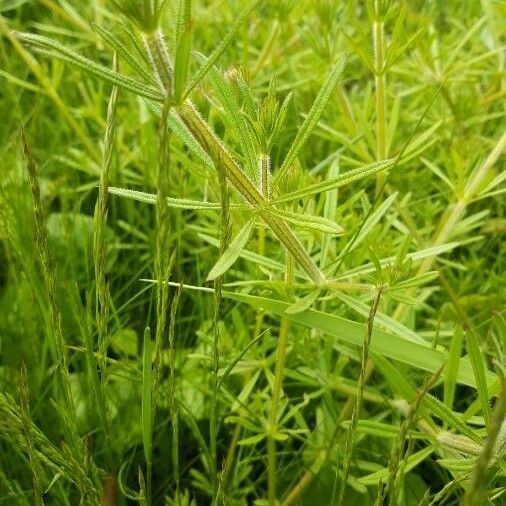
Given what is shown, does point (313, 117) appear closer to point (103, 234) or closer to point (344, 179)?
point (344, 179)

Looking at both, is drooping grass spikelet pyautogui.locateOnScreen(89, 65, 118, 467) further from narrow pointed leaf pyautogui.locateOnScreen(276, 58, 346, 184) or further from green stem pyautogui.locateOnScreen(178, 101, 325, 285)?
narrow pointed leaf pyautogui.locateOnScreen(276, 58, 346, 184)

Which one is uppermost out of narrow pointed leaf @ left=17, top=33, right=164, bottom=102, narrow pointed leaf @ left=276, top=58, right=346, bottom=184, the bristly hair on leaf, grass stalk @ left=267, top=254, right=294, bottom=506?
the bristly hair on leaf

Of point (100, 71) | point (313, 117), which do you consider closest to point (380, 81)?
point (313, 117)

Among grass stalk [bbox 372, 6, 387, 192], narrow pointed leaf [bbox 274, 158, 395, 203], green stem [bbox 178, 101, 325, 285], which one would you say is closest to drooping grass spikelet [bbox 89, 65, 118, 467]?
green stem [bbox 178, 101, 325, 285]

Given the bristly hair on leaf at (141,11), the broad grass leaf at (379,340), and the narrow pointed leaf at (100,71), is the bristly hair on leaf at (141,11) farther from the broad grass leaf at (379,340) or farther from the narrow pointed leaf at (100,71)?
the broad grass leaf at (379,340)

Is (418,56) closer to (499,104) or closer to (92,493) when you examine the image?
(499,104)

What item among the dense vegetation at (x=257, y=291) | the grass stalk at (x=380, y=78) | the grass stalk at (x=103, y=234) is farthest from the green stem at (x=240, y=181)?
the grass stalk at (x=380, y=78)

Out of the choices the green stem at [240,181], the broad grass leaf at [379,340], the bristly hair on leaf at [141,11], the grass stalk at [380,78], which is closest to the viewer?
the bristly hair on leaf at [141,11]
